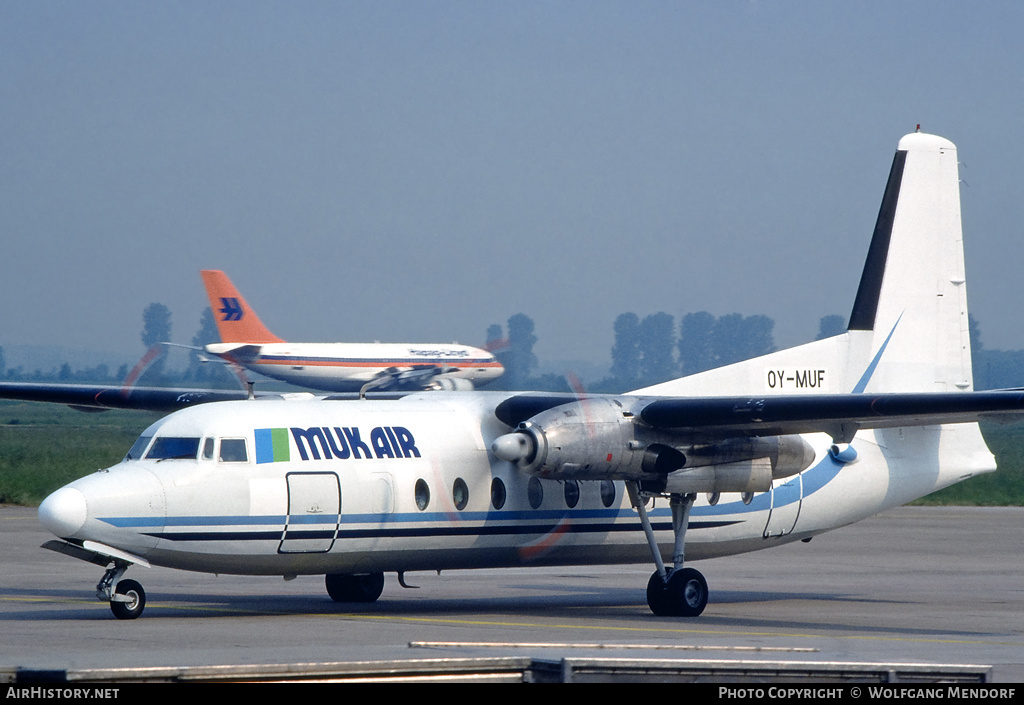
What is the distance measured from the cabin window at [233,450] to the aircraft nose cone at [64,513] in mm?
1589

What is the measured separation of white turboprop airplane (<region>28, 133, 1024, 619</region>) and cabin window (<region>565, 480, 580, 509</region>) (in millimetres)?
50

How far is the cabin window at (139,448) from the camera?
1463 cm

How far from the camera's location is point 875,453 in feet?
62.7

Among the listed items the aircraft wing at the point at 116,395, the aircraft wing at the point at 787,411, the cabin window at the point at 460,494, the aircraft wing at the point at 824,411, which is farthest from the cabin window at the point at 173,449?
the aircraft wing at the point at 824,411

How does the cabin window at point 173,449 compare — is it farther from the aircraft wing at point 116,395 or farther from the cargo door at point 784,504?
the cargo door at point 784,504

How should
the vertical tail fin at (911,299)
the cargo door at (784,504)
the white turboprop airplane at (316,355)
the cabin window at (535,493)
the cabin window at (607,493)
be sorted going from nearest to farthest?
the cabin window at (535,493) < the cabin window at (607,493) < the cargo door at (784,504) < the vertical tail fin at (911,299) < the white turboprop airplane at (316,355)

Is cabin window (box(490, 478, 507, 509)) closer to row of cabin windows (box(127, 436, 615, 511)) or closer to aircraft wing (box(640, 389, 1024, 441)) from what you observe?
row of cabin windows (box(127, 436, 615, 511))

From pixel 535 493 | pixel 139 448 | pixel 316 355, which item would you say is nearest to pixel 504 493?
pixel 535 493

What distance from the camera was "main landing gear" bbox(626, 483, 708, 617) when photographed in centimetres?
1628

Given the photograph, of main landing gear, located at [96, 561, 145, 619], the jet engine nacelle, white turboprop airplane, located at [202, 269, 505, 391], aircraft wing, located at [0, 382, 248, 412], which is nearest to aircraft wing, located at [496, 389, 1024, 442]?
the jet engine nacelle

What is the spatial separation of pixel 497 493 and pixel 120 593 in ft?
14.5

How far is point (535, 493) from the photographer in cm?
1662
